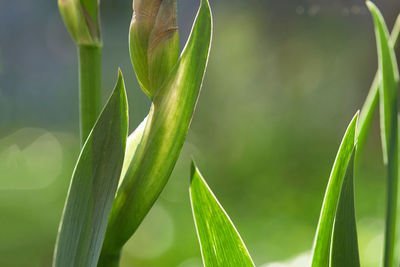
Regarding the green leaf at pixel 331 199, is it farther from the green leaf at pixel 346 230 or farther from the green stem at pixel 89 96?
the green stem at pixel 89 96

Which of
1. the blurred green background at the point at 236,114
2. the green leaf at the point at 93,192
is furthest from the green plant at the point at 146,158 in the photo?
the blurred green background at the point at 236,114

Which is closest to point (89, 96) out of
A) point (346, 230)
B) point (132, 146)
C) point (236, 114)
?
point (132, 146)

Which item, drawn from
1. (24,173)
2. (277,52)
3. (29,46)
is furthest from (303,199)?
(29,46)

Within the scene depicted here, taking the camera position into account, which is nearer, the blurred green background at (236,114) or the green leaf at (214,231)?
the green leaf at (214,231)

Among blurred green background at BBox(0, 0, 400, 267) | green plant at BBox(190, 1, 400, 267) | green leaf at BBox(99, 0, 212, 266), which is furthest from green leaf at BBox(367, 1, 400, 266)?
blurred green background at BBox(0, 0, 400, 267)

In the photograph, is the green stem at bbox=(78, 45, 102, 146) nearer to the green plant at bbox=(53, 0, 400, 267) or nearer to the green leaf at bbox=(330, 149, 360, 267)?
the green plant at bbox=(53, 0, 400, 267)

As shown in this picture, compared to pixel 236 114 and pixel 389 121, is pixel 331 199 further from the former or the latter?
pixel 236 114

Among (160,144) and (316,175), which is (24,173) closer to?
(316,175)
